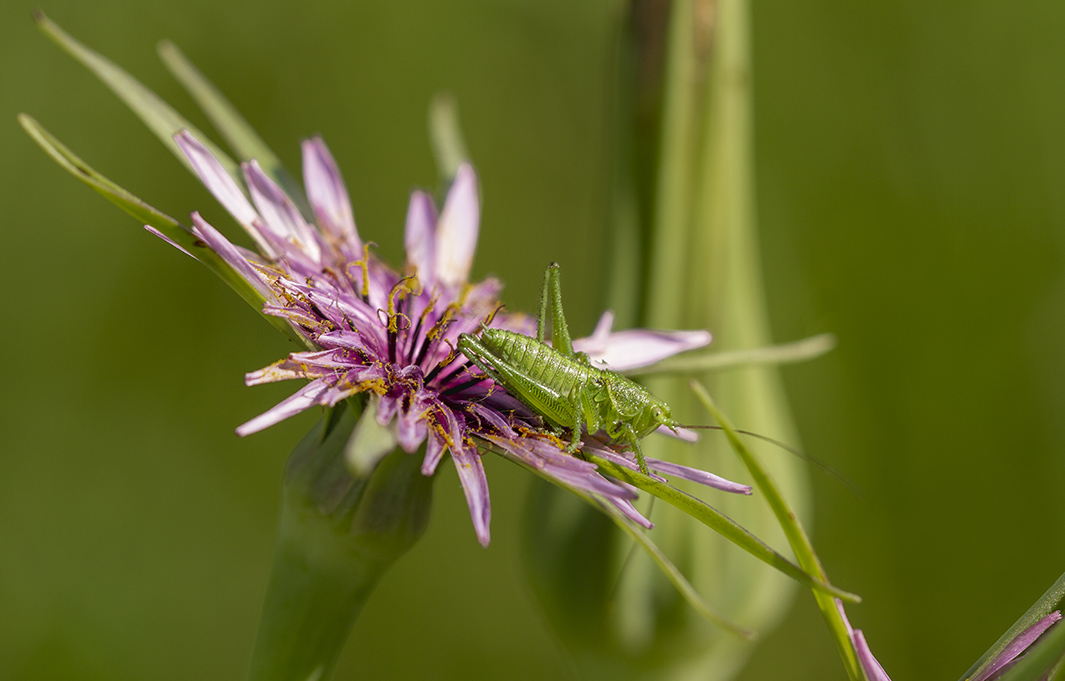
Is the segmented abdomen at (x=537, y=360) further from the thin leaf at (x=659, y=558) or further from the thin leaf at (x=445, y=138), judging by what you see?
the thin leaf at (x=445, y=138)

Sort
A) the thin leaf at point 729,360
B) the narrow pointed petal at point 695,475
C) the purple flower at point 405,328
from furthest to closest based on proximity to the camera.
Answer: the thin leaf at point 729,360 → the narrow pointed petal at point 695,475 → the purple flower at point 405,328

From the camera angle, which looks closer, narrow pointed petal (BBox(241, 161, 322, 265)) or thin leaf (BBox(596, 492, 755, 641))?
thin leaf (BBox(596, 492, 755, 641))

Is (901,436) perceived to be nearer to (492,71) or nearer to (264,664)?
(492,71)

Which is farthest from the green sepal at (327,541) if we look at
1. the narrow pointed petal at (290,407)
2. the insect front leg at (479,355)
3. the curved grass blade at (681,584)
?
the curved grass blade at (681,584)

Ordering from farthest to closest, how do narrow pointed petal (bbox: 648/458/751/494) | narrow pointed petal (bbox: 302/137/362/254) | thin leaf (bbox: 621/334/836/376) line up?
narrow pointed petal (bbox: 302/137/362/254), thin leaf (bbox: 621/334/836/376), narrow pointed petal (bbox: 648/458/751/494)

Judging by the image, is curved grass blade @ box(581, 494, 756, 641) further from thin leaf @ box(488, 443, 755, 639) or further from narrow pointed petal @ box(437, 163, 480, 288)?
narrow pointed petal @ box(437, 163, 480, 288)

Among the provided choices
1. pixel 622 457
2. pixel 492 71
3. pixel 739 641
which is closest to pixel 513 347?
pixel 622 457

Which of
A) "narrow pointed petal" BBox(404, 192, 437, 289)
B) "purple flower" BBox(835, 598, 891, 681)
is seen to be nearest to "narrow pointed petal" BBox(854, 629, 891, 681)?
"purple flower" BBox(835, 598, 891, 681)
